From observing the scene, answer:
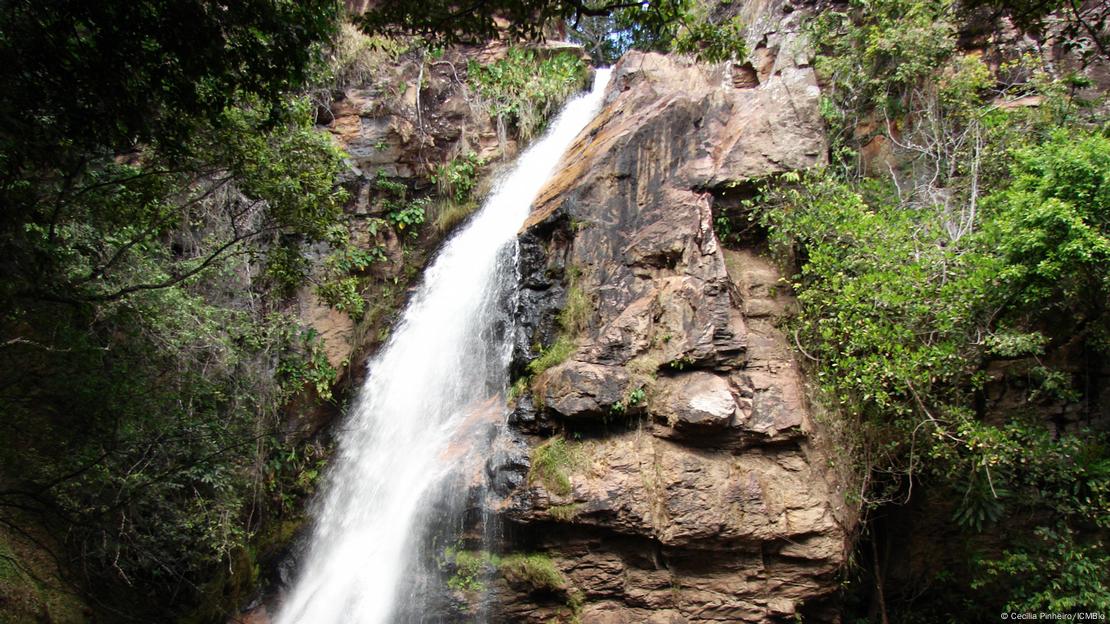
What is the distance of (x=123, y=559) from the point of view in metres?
7.68

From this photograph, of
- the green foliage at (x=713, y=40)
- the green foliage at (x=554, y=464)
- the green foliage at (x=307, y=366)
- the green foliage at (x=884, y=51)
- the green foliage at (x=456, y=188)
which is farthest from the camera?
the green foliage at (x=456, y=188)

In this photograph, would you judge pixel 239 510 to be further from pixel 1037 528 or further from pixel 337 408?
pixel 1037 528

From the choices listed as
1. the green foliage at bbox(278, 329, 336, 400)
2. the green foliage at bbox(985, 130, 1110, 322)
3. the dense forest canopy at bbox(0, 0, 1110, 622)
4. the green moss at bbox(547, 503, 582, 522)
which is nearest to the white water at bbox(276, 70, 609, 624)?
the green foliage at bbox(278, 329, 336, 400)

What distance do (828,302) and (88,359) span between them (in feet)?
26.0

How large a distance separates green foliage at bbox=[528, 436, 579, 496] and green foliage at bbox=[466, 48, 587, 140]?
28.6 ft

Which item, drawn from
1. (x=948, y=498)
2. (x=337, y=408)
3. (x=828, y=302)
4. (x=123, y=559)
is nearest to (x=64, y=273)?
(x=123, y=559)

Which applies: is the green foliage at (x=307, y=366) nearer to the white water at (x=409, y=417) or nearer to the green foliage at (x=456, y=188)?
the white water at (x=409, y=417)

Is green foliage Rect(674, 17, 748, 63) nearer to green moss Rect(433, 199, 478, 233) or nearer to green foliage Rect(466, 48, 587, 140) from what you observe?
green moss Rect(433, 199, 478, 233)

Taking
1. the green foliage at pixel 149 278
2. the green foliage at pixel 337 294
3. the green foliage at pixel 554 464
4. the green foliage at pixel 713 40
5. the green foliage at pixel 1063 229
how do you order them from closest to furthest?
the green foliage at pixel 149 278, the green foliage at pixel 713 40, the green foliage at pixel 1063 229, the green foliage at pixel 554 464, the green foliage at pixel 337 294

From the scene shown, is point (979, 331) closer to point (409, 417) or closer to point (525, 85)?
point (409, 417)

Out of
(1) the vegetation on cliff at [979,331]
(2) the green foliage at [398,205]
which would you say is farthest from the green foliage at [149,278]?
(1) the vegetation on cliff at [979,331]

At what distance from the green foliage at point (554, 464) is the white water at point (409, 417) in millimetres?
1343

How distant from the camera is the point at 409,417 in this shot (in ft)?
31.6

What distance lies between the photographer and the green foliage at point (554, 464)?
6684mm
